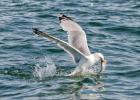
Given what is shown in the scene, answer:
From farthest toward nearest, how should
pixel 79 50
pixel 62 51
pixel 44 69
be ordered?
pixel 62 51, pixel 44 69, pixel 79 50

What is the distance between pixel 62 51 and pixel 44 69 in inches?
68.3

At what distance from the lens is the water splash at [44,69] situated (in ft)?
44.9

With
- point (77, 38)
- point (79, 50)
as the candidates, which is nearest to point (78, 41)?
point (77, 38)

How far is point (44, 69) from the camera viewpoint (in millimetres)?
14227

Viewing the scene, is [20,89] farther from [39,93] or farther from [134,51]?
[134,51]

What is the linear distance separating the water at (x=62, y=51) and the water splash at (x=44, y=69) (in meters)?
0.10

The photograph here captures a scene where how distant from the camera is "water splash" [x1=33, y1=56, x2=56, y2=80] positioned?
1367 centimetres

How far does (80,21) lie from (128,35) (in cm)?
228

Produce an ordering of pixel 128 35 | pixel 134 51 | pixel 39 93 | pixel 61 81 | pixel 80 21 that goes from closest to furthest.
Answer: pixel 39 93 < pixel 61 81 < pixel 134 51 < pixel 128 35 < pixel 80 21

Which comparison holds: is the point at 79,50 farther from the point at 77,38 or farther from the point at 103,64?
the point at 103,64

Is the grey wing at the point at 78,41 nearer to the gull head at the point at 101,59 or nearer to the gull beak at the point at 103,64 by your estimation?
the gull head at the point at 101,59

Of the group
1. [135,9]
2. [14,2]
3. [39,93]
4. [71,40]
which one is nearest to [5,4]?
[14,2]

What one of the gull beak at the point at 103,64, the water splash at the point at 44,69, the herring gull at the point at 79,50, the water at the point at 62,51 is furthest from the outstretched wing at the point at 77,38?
the water splash at the point at 44,69

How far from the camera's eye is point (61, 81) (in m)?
13.1
